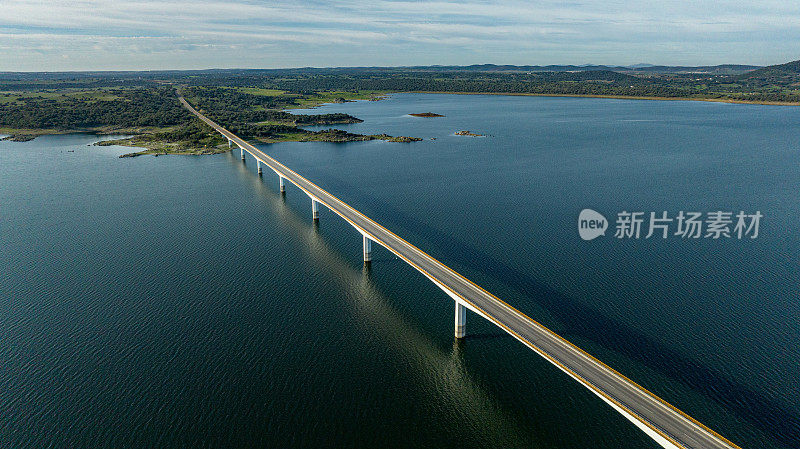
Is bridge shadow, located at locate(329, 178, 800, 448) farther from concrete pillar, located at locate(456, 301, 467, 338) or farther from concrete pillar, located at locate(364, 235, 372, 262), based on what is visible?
concrete pillar, located at locate(364, 235, 372, 262)

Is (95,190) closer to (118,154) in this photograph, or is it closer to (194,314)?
(118,154)

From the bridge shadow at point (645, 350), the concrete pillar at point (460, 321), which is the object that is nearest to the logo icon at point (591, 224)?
the bridge shadow at point (645, 350)

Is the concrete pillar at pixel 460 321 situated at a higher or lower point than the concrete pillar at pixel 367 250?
lower

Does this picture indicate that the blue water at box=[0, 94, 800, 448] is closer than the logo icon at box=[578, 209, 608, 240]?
Yes

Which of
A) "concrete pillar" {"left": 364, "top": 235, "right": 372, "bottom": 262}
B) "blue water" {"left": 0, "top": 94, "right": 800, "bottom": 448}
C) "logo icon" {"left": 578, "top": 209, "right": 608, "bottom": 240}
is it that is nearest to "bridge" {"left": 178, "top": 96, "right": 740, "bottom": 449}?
"blue water" {"left": 0, "top": 94, "right": 800, "bottom": 448}

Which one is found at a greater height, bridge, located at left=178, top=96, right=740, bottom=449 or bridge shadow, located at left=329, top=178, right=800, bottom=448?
bridge, located at left=178, top=96, right=740, bottom=449

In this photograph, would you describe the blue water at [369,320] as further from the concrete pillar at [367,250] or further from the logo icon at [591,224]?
the logo icon at [591,224]
